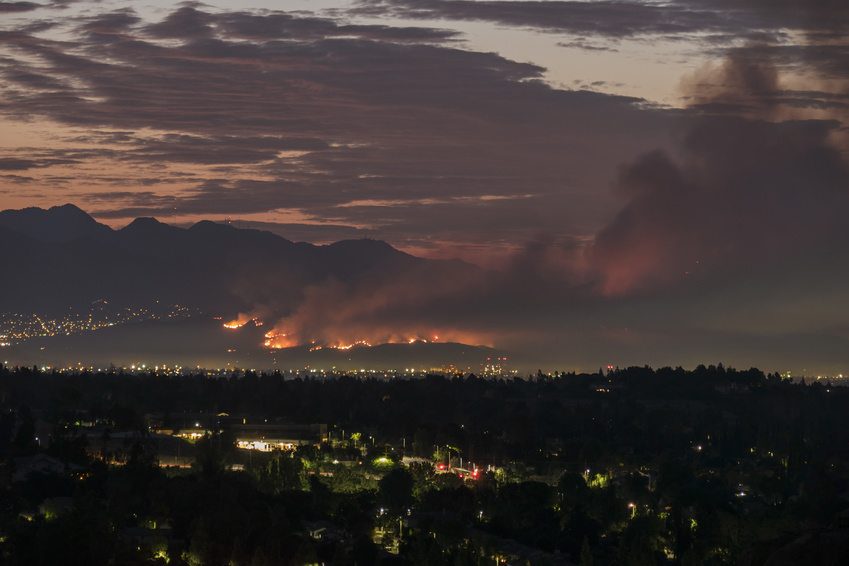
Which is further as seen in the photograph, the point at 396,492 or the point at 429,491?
the point at 429,491

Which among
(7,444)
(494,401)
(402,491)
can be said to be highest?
(402,491)

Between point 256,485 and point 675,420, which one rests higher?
point 256,485

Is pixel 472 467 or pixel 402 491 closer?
pixel 402 491

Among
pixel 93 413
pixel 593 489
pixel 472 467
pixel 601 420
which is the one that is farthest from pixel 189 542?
pixel 601 420

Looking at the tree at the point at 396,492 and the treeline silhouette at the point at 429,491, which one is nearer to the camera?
the treeline silhouette at the point at 429,491

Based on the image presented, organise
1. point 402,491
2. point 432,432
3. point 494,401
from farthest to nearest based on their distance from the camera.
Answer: point 494,401
point 432,432
point 402,491

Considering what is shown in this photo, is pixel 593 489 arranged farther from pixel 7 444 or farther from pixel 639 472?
pixel 7 444

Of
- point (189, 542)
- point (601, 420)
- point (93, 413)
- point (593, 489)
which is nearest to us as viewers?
point (189, 542)

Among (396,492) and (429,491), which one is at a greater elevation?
(396,492)

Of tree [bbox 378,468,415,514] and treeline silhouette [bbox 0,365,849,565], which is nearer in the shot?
treeline silhouette [bbox 0,365,849,565]

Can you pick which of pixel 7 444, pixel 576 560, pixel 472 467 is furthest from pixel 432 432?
pixel 576 560
